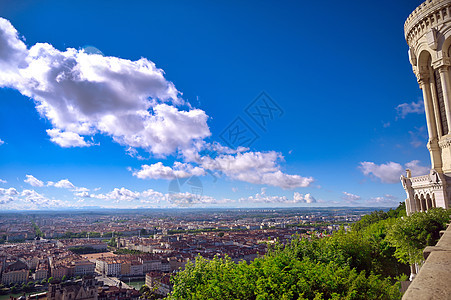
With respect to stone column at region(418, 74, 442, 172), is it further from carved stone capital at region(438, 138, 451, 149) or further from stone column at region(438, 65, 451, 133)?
stone column at region(438, 65, 451, 133)

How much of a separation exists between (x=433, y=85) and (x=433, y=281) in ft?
41.3

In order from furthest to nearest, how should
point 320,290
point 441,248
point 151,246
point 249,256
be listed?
1. point 151,246
2. point 249,256
3. point 320,290
4. point 441,248

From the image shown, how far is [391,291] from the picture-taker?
5.30 metres

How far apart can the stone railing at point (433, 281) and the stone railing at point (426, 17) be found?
11.9 metres

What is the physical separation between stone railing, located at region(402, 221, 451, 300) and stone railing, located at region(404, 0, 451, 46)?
39.1ft

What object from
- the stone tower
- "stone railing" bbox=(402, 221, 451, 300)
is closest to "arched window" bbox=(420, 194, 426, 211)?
the stone tower

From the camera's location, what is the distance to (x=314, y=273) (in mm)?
5199

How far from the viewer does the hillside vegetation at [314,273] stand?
4.78m

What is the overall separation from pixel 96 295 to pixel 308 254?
1261 inches

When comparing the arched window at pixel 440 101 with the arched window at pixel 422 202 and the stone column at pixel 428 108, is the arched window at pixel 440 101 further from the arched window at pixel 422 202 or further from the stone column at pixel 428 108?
the arched window at pixel 422 202

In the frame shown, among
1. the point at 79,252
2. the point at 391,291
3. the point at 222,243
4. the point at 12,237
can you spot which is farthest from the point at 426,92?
the point at 12,237

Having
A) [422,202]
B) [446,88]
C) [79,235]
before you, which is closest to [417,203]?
[422,202]

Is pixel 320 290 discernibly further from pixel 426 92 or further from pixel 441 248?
pixel 426 92

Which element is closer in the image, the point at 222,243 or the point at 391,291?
the point at 391,291
